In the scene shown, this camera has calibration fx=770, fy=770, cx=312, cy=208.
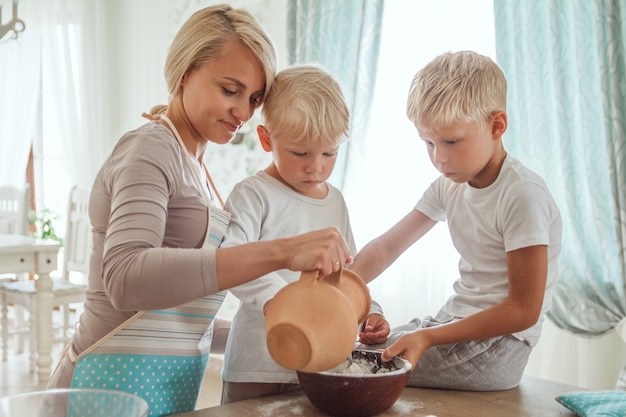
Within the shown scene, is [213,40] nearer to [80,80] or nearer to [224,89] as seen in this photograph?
[224,89]

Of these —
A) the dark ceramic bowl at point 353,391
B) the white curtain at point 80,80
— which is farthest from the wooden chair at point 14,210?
the dark ceramic bowl at point 353,391

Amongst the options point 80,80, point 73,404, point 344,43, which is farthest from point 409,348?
point 80,80

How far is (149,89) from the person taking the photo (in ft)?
17.1

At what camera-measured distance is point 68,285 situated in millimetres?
4531

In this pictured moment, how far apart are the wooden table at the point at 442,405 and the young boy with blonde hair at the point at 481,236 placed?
0.04 m

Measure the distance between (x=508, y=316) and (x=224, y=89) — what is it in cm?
65

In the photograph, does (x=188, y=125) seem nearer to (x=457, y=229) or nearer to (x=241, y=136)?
(x=457, y=229)

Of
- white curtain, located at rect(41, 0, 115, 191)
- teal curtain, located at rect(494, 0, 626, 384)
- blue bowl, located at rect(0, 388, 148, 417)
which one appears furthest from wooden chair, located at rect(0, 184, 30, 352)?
blue bowl, located at rect(0, 388, 148, 417)

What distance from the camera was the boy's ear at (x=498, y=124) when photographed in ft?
4.72

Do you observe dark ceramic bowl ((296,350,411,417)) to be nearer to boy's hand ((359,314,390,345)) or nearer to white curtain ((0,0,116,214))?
boy's hand ((359,314,390,345))

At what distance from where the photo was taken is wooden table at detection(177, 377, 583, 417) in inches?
51.2

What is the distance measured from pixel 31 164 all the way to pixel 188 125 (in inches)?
194

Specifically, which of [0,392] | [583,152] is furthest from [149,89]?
[583,152]

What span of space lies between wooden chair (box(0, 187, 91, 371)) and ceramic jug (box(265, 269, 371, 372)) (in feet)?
11.8
